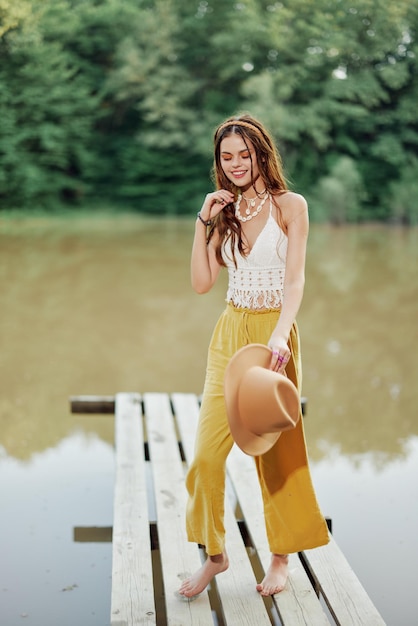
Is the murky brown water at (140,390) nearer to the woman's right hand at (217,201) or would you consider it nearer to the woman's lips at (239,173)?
the woman's right hand at (217,201)

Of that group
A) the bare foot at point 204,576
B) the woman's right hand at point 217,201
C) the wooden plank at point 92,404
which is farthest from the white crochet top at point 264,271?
the wooden plank at point 92,404

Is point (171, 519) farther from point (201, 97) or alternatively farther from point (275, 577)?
point (201, 97)

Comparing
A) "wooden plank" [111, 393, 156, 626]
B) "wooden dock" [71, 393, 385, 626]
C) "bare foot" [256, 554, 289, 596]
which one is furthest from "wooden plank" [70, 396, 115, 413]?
"bare foot" [256, 554, 289, 596]

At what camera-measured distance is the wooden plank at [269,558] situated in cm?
196

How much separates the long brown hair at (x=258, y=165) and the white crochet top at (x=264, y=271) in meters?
0.03

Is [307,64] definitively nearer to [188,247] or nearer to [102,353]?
[188,247]

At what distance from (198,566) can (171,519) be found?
316 millimetres

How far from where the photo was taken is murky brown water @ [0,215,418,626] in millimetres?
2455

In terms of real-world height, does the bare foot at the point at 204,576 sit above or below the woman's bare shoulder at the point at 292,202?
below

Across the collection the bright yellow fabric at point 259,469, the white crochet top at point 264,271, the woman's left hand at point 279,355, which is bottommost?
the bright yellow fabric at point 259,469

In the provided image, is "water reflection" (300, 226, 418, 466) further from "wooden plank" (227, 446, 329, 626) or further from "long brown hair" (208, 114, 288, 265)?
"long brown hair" (208, 114, 288, 265)

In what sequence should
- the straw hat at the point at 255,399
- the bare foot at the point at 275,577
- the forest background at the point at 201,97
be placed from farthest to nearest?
the forest background at the point at 201,97
the bare foot at the point at 275,577
the straw hat at the point at 255,399

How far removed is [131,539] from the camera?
2332 millimetres

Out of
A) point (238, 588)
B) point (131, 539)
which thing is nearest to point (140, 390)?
point (131, 539)
